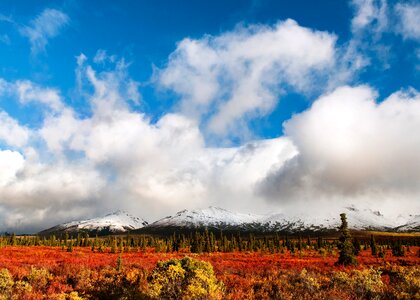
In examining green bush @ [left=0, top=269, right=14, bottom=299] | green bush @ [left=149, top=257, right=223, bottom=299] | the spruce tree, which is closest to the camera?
green bush @ [left=149, top=257, right=223, bottom=299]

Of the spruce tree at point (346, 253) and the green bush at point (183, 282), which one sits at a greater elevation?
the green bush at point (183, 282)

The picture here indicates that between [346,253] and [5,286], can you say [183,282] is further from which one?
[346,253]

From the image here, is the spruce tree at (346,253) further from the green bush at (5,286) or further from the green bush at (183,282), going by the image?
the green bush at (5,286)

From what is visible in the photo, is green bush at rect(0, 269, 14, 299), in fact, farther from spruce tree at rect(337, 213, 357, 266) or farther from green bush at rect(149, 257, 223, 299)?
spruce tree at rect(337, 213, 357, 266)

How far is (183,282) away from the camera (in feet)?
46.3

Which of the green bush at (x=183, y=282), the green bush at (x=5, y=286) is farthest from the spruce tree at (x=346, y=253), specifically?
the green bush at (x=5, y=286)

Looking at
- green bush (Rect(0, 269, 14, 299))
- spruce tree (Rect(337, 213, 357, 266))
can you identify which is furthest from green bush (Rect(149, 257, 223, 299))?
spruce tree (Rect(337, 213, 357, 266))

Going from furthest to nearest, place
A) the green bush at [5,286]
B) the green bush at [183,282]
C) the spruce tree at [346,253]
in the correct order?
1. the spruce tree at [346,253]
2. the green bush at [5,286]
3. the green bush at [183,282]

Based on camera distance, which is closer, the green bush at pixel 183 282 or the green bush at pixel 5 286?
the green bush at pixel 183 282

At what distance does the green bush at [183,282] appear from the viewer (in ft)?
41.0

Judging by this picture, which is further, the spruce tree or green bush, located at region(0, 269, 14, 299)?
the spruce tree

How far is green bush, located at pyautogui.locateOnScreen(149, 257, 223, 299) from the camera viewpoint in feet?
41.0

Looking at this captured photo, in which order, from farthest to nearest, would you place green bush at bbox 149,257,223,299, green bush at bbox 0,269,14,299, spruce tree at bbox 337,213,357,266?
1. spruce tree at bbox 337,213,357,266
2. green bush at bbox 0,269,14,299
3. green bush at bbox 149,257,223,299

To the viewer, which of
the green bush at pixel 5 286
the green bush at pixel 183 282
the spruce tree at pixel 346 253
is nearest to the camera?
the green bush at pixel 183 282
